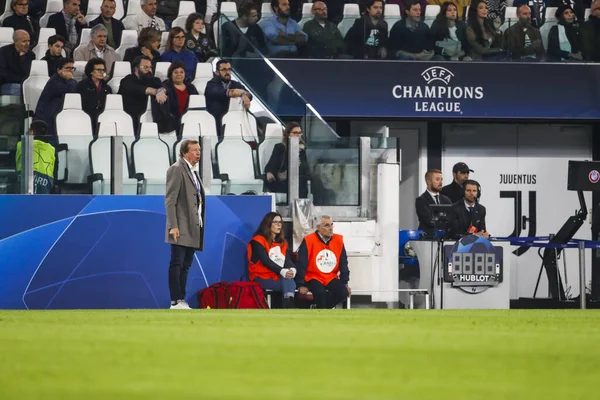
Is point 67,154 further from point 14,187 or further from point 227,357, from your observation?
point 227,357

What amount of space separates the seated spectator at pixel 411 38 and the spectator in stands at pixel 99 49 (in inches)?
157

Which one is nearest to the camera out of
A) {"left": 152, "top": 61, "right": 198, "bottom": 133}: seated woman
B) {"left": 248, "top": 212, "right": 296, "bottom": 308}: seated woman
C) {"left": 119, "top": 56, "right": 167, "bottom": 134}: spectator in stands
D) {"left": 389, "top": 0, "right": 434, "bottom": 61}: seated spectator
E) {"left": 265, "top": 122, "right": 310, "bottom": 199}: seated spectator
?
{"left": 248, "top": 212, "right": 296, "bottom": 308}: seated woman

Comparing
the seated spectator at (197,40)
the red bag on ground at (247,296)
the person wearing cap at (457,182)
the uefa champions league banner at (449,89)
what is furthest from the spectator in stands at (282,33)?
the red bag on ground at (247,296)

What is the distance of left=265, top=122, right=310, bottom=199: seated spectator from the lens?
14031 mm

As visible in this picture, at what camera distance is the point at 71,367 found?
4.64 metres

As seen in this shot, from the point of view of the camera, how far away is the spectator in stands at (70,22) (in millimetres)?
17500

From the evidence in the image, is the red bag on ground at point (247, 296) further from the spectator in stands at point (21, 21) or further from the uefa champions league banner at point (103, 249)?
the spectator in stands at point (21, 21)

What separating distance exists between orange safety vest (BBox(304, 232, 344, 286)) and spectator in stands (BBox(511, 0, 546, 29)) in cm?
610

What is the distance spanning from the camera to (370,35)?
56.1 feet

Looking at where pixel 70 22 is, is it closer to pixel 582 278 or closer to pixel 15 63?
pixel 15 63

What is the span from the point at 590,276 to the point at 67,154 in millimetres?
9674

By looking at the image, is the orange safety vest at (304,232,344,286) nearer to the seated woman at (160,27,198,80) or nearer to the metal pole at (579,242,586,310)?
the metal pole at (579,242,586,310)

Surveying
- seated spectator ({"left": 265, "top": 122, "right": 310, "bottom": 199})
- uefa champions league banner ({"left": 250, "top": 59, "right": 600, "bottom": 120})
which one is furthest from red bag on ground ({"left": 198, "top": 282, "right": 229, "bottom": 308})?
uefa champions league banner ({"left": 250, "top": 59, "right": 600, "bottom": 120})

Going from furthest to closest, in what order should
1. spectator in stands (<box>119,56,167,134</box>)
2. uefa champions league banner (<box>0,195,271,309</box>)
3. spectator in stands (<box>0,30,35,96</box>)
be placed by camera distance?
spectator in stands (<box>0,30,35,96</box>), spectator in stands (<box>119,56,167,134</box>), uefa champions league banner (<box>0,195,271,309</box>)
